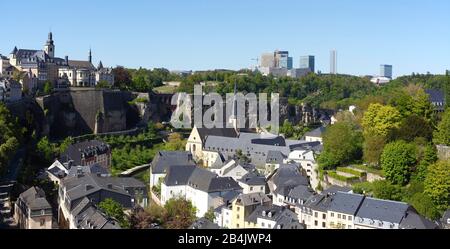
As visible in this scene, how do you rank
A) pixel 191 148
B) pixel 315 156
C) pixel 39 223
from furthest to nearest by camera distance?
pixel 191 148 → pixel 315 156 → pixel 39 223

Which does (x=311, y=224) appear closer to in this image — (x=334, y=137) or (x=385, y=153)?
(x=385, y=153)

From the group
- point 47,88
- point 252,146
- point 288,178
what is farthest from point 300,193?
point 47,88

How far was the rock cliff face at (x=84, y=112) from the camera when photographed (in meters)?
24.2

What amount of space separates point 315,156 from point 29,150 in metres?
10.2

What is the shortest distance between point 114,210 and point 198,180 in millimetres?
4301

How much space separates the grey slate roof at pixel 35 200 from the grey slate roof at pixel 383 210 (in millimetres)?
6726

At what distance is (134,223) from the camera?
466 inches

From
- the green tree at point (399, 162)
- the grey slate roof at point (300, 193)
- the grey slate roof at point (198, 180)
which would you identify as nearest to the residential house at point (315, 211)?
the grey slate roof at point (300, 193)

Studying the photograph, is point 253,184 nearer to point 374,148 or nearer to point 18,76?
→ point 374,148

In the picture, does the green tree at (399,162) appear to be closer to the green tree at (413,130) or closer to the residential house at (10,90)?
the green tree at (413,130)

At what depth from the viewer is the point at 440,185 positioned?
11914 millimetres
